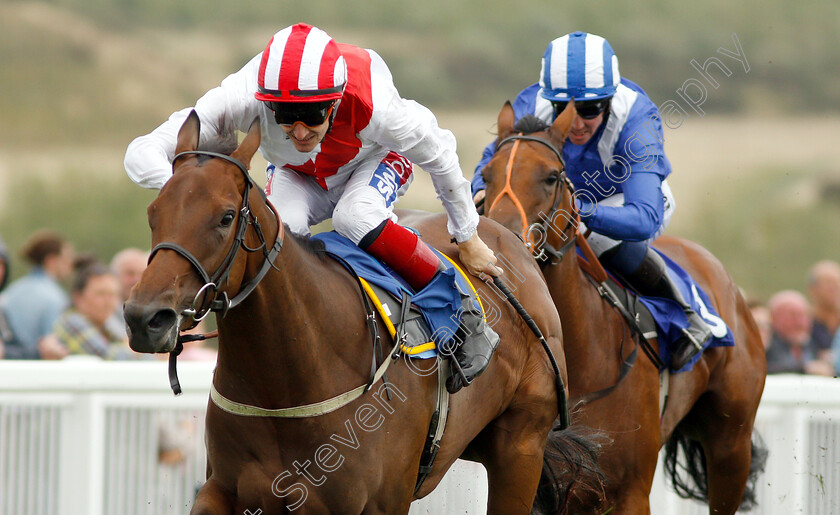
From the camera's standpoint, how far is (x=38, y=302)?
6379 millimetres

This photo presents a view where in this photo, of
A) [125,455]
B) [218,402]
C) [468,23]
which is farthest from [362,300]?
[468,23]

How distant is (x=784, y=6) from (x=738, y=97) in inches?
52.2

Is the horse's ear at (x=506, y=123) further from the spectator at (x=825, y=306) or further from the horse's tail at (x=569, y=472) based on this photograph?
the spectator at (x=825, y=306)

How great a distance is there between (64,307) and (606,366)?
3614 mm

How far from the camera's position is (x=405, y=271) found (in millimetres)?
3537

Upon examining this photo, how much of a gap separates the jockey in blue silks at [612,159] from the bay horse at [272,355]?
145cm

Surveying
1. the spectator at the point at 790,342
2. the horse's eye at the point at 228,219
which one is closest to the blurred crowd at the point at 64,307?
the horse's eye at the point at 228,219

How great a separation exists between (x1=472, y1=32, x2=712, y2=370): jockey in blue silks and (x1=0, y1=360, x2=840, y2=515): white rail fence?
A: 4.44ft

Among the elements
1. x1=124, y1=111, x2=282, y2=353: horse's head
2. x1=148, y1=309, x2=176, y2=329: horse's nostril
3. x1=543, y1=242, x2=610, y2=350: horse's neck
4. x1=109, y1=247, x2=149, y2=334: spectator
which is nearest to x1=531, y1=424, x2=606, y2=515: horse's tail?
x1=543, y1=242, x2=610, y2=350: horse's neck

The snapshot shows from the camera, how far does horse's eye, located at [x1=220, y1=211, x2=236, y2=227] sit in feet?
8.69

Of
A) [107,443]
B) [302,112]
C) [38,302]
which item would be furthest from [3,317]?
[302,112]

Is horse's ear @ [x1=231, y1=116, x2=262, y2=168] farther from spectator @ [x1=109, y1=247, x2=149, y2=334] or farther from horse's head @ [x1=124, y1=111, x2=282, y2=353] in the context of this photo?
spectator @ [x1=109, y1=247, x2=149, y2=334]

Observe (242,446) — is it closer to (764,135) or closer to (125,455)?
(125,455)

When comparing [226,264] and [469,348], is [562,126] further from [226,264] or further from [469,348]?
[226,264]
